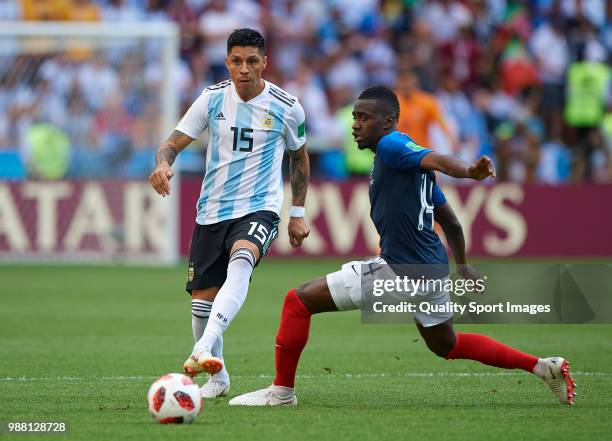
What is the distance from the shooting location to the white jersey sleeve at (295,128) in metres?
8.52

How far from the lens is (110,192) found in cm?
1956

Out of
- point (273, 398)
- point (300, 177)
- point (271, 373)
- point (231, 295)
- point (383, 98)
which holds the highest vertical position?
point (383, 98)

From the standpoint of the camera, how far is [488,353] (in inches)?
301

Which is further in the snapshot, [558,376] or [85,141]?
[85,141]

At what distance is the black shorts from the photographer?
8.23m

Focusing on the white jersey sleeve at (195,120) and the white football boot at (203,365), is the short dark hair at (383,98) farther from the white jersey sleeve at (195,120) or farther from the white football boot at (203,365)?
the white football boot at (203,365)

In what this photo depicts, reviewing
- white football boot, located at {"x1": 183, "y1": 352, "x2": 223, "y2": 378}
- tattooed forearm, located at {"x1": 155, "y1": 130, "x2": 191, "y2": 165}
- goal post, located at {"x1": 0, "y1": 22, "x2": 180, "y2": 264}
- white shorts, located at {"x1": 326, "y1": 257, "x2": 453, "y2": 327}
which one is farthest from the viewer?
goal post, located at {"x1": 0, "y1": 22, "x2": 180, "y2": 264}

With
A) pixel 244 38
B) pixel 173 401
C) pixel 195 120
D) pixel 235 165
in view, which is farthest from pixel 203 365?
pixel 244 38

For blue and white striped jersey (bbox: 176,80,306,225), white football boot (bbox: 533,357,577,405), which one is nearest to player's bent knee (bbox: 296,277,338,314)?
blue and white striped jersey (bbox: 176,80,306,225)

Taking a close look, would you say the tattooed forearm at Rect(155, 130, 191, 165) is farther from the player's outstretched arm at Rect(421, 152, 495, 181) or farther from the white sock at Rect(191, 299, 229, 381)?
the player's outstretched arm at Rect(421, 152, 495, 181)

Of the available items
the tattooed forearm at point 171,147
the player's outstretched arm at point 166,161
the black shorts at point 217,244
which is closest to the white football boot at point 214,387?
the black shorts at point 217,244

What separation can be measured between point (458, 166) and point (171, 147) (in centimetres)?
227

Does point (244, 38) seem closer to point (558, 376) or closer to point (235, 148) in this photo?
point (235, 148)

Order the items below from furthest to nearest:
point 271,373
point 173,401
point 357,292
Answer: point 271,373 < point 357,292 < point 173,401
